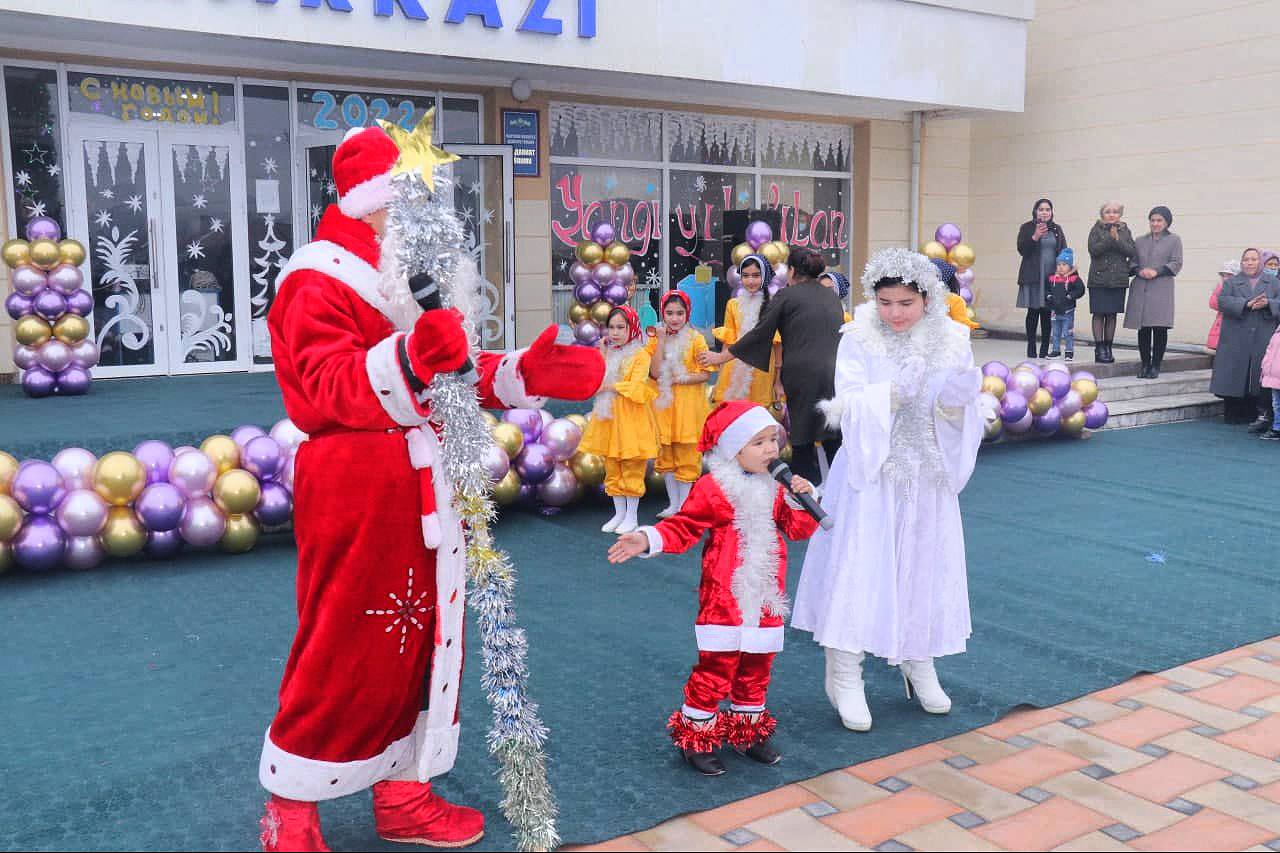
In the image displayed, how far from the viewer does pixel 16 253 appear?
847cm

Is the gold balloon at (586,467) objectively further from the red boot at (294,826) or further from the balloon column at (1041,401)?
the red boot at (294,826)

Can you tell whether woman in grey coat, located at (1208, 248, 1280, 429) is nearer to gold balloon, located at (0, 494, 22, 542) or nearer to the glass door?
gold balloon, located at (0, 494, 22, 542)

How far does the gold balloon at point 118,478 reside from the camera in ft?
18.0

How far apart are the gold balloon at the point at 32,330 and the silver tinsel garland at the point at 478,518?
7050mm

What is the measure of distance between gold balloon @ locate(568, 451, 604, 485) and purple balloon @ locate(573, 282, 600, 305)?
4259mm

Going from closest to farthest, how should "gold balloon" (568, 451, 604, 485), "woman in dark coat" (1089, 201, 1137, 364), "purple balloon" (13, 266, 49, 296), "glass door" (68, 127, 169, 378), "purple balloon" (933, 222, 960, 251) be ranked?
"gold balloon" (568, 451, 604, 485) < "purple balloon" (13, 266, 49, 296) < "glass door" (68, 127, 169, 378) < "purple balloon" (933, 222, 960, 251) < "woman in dark coat" (1089, 201, 1137, 364)

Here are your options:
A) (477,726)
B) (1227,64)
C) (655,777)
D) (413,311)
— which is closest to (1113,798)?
(655,777)

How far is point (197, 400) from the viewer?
8570 mm

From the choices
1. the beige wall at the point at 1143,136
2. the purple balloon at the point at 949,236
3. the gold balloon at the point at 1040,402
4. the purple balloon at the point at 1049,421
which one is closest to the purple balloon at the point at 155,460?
the gold balloon at the point at 1040,402

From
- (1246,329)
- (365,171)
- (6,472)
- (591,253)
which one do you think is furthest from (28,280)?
(1246,329)

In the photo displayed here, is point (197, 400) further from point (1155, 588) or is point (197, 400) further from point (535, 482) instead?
point (1155, 588)

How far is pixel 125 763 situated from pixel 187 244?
314 inches

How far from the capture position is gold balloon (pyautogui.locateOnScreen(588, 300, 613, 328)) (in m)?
10.9

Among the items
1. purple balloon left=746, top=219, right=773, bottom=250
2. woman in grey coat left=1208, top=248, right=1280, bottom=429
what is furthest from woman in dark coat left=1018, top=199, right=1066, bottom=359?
purple balloon left=746, top=219, right=773, bottom=250
